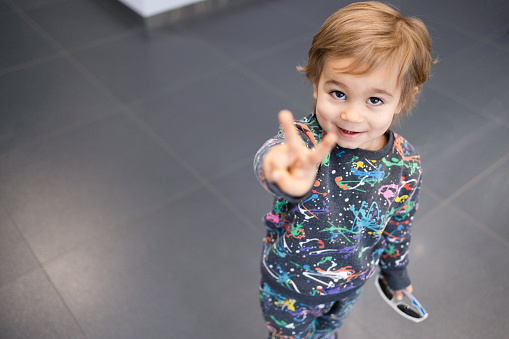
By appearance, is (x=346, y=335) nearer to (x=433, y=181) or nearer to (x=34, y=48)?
(x=433, y=181)

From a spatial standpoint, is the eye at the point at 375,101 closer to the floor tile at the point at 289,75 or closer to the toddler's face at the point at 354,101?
the toddler's face at the point at 354,101

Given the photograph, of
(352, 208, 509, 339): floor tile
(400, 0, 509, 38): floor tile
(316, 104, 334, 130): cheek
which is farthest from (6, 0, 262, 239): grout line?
(400, 0, 509, 38): floor tile

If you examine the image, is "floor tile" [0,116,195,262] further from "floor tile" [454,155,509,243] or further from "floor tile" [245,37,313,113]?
"floor tile" [454,155,509,243]

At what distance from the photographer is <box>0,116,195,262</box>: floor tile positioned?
181cm

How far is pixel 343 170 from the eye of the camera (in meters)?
0.86

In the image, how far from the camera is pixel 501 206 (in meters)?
2.01

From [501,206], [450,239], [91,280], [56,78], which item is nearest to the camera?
[91,280]

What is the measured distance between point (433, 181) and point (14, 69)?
2.34 meters

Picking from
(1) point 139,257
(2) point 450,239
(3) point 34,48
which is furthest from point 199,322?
(3) point 34,48

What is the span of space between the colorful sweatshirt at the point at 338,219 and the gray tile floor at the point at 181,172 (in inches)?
25.7

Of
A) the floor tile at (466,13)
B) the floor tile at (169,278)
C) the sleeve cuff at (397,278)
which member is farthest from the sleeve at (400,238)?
the floor tile at (466,13)

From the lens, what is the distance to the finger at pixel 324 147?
2.03 feet

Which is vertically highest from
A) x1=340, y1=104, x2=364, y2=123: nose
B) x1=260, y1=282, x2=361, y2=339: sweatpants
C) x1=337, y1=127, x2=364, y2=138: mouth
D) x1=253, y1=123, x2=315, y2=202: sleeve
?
x1=340, y1=104, x2=364, y2=123: nose

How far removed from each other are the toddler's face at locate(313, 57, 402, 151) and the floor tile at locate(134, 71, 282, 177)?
1.31 metres
